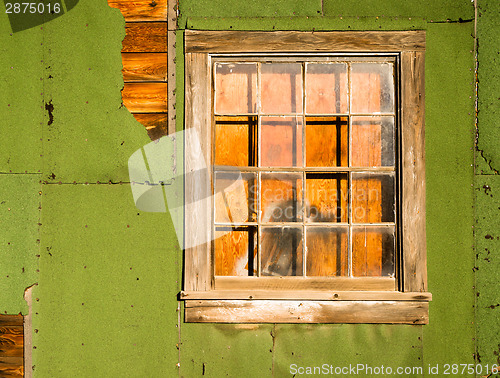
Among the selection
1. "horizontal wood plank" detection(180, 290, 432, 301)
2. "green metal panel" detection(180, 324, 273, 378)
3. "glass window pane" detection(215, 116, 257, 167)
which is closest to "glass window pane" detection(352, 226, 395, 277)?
"horizontal wood plank" detection(180, 290, 432, 301)

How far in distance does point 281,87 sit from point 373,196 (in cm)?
106

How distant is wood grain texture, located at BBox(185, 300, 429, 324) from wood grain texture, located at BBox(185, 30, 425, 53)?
183 cm

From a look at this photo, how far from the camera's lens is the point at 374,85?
7.17 ft

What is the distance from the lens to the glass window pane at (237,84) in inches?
86.7

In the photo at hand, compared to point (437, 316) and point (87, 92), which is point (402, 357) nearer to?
point (437, 316)

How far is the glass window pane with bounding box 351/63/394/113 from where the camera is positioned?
2184mm

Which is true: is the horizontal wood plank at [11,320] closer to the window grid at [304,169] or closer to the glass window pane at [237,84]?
the window grid at [304,169]

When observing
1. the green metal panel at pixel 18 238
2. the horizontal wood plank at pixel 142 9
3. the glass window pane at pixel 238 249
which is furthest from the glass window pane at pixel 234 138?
the green metal panel at pixel 18 238

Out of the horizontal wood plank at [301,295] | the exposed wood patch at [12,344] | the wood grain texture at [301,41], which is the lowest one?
the exposed wood patch at [12,344]

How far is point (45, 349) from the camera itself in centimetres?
217

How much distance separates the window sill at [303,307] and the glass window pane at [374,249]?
0.18 meters

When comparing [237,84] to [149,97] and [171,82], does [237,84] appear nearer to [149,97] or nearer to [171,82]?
[171,82]

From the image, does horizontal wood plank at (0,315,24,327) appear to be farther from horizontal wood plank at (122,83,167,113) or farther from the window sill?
horizontal wood plank at (122,83,167,113)

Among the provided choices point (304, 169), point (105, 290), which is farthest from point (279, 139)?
point (105, 290)
